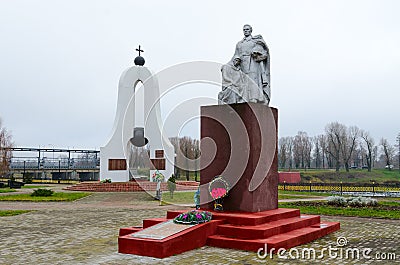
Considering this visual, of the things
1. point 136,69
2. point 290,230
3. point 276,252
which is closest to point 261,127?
point 290,230

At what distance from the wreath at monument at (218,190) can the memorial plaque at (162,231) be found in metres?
1.34

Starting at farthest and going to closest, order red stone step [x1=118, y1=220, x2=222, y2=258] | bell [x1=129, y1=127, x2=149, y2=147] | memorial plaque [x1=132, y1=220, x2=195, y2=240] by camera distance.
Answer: bell [x1=129, y1=127, x2=149, y2=147] < memorial plaque [x1=132, y1=220, x2=195, y2=240] < red stone step [x1=118, y1=220, x2=222, y2=258]

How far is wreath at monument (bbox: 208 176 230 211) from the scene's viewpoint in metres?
8.40

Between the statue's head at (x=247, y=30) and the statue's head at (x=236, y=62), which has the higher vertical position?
the statue's head at (x=247, y=30)

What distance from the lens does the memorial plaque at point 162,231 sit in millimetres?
6738

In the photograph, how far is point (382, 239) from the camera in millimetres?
8070

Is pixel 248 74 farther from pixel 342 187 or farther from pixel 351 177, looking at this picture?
pixel 351 177

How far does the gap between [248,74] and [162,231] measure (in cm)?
421

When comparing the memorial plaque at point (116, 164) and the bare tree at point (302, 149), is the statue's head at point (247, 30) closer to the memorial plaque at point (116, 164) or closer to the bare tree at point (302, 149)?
the memorial plaque at point (116, 164)

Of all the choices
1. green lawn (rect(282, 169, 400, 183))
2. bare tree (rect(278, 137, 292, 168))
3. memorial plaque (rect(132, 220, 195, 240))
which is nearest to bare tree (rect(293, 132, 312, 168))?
bare tree (rect(278, 137, 292, 168))

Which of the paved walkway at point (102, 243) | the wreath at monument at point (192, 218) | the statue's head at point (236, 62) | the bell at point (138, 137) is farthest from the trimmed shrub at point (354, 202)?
the bell at point (138, 137)

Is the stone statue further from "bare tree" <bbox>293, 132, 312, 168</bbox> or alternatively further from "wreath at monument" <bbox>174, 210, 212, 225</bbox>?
"bare tree" <bbox>293, 132, 312, 168</bbox>

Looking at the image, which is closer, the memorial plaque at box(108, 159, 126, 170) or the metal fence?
the metal fence

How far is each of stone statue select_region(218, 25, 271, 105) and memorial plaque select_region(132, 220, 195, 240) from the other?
322cm
